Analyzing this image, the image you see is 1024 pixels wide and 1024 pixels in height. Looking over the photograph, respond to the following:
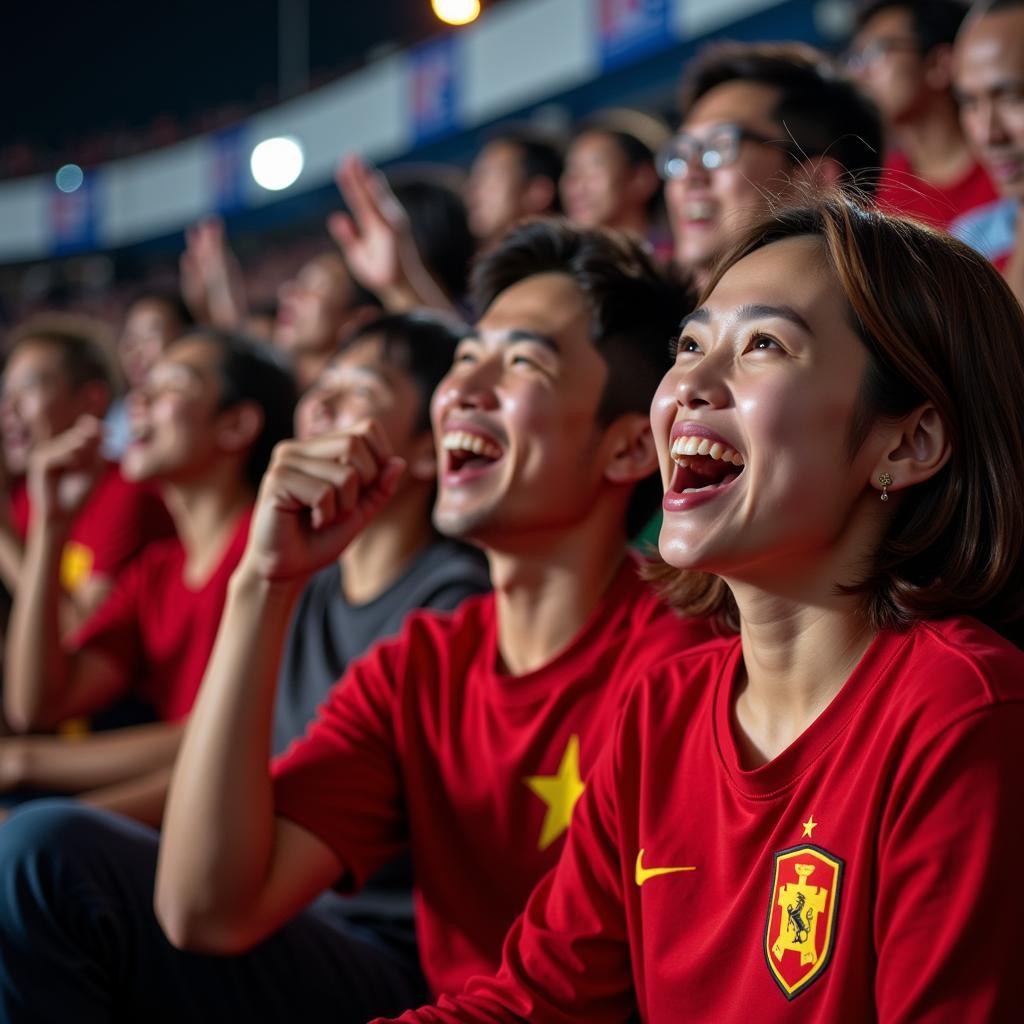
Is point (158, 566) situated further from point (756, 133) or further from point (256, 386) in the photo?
point (756, 133)

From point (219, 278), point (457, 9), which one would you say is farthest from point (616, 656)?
point (457, 9)

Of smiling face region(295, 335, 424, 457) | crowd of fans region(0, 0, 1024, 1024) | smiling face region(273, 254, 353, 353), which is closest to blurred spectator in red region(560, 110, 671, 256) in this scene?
smiling face region(273, 254, 353, 353)

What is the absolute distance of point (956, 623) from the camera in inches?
41.1

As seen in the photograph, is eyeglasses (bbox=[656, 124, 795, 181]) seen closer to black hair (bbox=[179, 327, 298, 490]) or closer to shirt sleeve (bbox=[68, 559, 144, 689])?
black hair (bbox=[179, 327, 298, 490])

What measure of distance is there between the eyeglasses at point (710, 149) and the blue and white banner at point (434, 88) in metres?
6.65

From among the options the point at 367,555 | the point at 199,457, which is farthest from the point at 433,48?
the point at 367,555

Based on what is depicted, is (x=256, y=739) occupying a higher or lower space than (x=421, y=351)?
lower

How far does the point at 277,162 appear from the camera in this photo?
11164mm

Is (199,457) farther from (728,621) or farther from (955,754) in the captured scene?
Answer: (955,754)

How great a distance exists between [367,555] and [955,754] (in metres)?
1.40

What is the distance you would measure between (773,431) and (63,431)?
304 cm

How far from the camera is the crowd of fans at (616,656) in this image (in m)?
1.01

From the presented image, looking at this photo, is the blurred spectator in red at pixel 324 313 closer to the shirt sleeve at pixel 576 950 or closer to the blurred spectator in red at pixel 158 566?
the blurred spectator in red at pixel 158 566

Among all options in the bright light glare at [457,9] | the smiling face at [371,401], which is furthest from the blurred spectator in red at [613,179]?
the bright light glare at [457,9]
